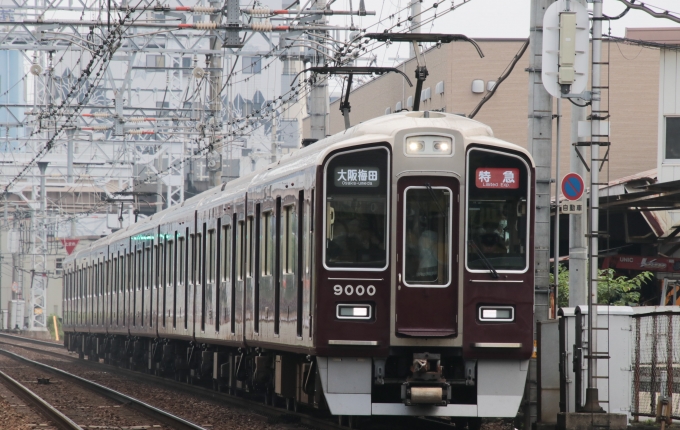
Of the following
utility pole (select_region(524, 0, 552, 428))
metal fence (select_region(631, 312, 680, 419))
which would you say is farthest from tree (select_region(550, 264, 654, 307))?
utility pole (select_region(524, 0, 552, 428))

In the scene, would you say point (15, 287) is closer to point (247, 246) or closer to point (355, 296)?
point (247, 246)

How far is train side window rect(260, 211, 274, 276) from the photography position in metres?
12.3

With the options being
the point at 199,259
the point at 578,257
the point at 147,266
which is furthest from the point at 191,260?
the point at 578,257

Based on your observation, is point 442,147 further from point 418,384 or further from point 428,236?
point 418,384

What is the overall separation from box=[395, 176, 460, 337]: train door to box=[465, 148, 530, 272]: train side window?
17 cm

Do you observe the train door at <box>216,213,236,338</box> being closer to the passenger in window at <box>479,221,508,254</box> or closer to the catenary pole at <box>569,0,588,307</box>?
the catenary pole at <box>569,0,588,307</box>

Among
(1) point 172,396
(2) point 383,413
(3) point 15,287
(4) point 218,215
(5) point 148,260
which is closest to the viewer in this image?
(2) point 383,413

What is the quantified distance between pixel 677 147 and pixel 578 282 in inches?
486

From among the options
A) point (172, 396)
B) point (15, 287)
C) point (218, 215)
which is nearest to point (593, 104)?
point (218, 215)

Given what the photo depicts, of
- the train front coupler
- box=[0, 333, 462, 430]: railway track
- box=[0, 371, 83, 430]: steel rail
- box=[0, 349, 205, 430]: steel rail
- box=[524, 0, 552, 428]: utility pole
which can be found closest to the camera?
the train front coupler

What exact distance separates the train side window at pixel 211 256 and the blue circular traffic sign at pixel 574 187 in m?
5.15

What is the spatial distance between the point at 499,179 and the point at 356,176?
118 centimetres

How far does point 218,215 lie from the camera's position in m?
15.3

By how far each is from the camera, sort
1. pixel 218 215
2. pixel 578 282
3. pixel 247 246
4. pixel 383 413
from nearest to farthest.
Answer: pixel 383 413
pixel 578 282
pixel 247 246
pixel 218 215
